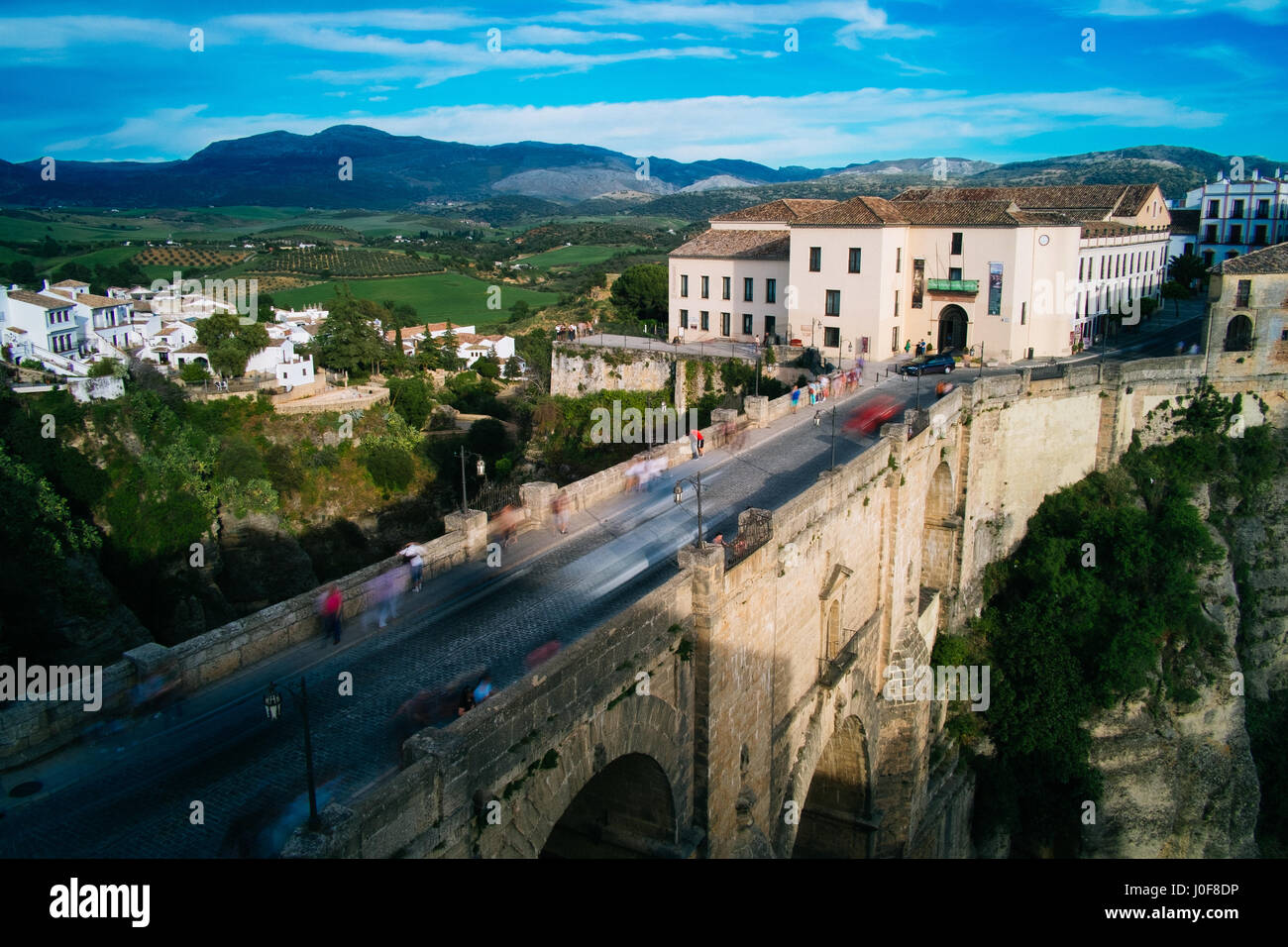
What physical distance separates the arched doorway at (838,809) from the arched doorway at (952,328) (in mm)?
21168

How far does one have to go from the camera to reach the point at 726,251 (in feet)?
143

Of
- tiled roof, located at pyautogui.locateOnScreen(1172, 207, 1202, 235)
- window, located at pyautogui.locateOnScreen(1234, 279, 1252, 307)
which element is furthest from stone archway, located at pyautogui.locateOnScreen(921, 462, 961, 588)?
tiled roof, located at pyautogui.locateOnScreen(1172, 207, 1202, 235)

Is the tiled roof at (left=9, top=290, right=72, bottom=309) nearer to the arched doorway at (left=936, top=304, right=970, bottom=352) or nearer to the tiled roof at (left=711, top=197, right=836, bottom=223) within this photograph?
the tiled roof at (left=711, top=197, right=836, bottom=223)

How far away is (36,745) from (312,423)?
132ft

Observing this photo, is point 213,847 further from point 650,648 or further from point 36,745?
point 650,648

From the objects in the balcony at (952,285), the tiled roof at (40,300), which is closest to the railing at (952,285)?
the balcony at (952,285)

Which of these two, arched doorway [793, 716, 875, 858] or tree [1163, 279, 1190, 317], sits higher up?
tree [1163, 279, 1190, 317]

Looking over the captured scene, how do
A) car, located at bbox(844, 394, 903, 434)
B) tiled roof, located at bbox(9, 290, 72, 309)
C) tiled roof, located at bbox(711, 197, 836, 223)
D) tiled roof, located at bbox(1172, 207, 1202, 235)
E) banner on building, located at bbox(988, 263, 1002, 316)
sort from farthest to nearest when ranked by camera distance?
tiled roof, located at bbox(1172, 207, 1202, 235), tiled roof, located at bbox(9, 290, 72, 309), tiled roof, located at bbox(711, 197, 836, 223), banner on building, located at bbox(988, 263, 1002, 316), car, located at bbox(844, 394, 903, 434)

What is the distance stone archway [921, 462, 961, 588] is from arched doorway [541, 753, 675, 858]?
55.0 feet

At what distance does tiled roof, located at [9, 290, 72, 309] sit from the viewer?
178 ft

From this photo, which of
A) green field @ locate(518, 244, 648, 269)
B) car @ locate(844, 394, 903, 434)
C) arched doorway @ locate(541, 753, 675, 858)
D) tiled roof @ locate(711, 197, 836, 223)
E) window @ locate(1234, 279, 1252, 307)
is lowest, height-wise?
arched doorway @ locate(541, 753, 675, 858)

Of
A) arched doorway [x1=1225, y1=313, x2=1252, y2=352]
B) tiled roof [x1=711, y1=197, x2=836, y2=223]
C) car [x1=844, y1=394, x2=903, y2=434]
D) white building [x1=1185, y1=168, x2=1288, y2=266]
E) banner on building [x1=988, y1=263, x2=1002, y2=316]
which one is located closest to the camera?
car [x1=844, y1=394, x2=903, y2=434]

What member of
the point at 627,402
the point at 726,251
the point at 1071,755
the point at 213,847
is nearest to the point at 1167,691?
the point at 1071,755
